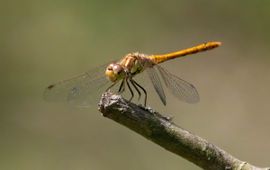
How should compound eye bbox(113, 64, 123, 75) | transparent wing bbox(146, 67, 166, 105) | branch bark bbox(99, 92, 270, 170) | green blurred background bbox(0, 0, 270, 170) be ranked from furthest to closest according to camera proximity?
green blurred background bbox(0, 0, 270, 170) < transparent wing bbox(146, 67, 166, 105) < compound eye bbox(113, 64, 123, 75) < branch bark bbox(99, 92, 270, 170)

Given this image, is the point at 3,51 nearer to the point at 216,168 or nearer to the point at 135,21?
the point at 135,21

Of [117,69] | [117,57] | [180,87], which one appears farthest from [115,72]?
[117,57]

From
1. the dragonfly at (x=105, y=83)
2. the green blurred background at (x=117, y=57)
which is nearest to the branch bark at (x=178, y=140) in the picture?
the dragonfly at (x=105, y=83)

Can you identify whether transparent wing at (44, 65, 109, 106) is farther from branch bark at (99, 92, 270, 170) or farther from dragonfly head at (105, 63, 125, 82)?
branch bark at (99, 92, 270, 170)

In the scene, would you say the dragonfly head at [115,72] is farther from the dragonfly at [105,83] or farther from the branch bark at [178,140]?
the branch bark at [178,140]

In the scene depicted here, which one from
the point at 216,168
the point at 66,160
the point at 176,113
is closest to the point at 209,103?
the point at 176,113

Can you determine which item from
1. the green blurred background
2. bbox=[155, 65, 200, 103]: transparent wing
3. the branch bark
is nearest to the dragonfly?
bbox=[155, 65, 200, 103]: transparent wing
